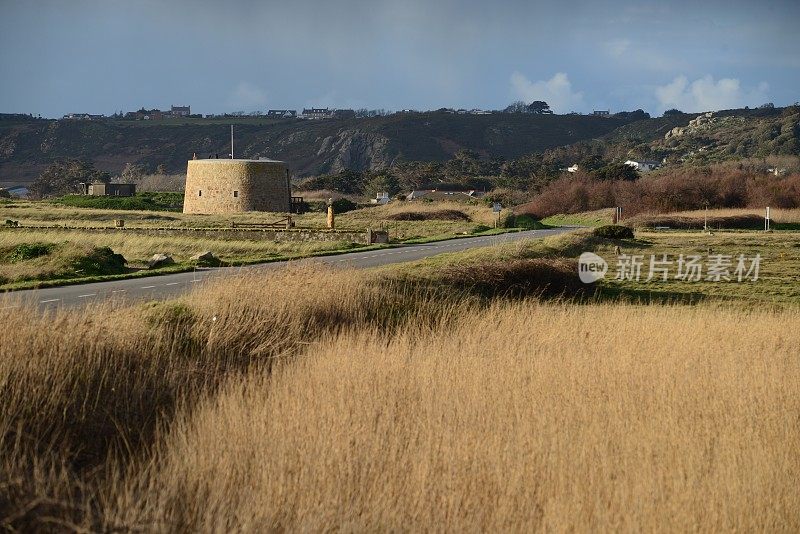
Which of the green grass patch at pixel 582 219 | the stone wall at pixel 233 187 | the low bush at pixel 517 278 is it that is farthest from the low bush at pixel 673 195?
the low bush at pixel 517 278

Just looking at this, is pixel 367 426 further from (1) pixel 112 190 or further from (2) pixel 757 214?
(1) pixel 112 190

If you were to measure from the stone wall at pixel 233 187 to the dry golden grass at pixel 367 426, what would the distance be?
49438mm

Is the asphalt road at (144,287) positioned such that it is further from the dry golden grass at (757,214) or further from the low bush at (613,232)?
the dry golden grass at (757,214)

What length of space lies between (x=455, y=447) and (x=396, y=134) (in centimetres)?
18737

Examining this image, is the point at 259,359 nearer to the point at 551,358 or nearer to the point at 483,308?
the point at 551,358

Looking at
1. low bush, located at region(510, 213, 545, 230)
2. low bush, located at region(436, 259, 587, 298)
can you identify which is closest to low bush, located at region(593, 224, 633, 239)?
low bush, located at region(510, 213, 545, 230)

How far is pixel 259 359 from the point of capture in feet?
42.1

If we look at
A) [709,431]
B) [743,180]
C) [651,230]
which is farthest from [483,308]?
[743,180]

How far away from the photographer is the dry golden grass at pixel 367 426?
740 cm

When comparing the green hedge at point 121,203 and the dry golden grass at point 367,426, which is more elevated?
the green hedge at point 121,203

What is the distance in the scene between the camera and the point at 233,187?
211 feet

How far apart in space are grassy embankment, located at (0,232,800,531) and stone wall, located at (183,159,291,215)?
4892 cm

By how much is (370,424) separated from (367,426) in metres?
0.03

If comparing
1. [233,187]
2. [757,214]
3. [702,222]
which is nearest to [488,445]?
[702,222]
